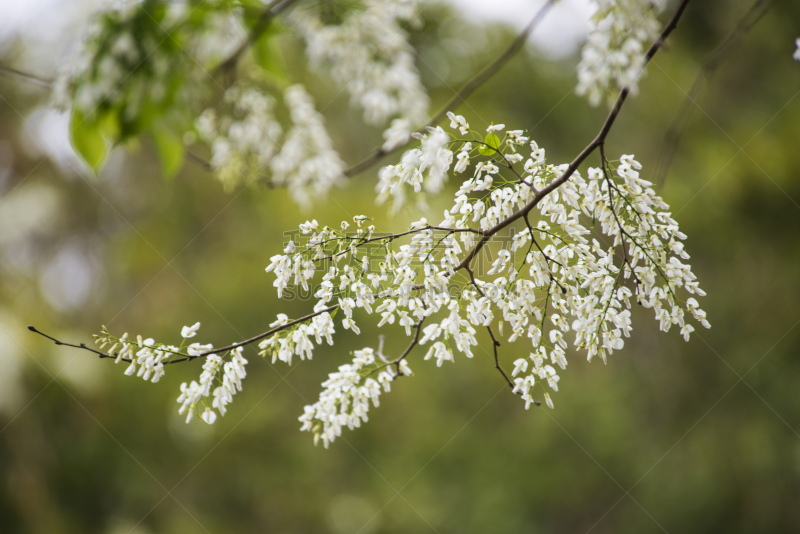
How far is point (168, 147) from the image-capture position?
5.41ft

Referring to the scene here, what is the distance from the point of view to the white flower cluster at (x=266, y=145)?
7.80ft

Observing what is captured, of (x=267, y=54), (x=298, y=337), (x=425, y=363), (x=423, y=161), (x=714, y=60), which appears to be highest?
(x=714, y=60)

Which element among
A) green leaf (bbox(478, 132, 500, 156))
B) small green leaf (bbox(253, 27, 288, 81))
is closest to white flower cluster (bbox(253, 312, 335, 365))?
green leaf (bbox(478, 132, 500, 156))

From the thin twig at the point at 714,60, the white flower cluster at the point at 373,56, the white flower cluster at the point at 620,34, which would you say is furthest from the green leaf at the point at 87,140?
the thin twig at the point at 714,60

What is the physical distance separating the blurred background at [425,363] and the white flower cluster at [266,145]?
2568mm

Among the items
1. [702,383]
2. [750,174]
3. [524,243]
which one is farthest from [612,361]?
[524,243]

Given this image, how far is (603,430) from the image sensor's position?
620cm

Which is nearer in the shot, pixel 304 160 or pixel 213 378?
pixel 213 378

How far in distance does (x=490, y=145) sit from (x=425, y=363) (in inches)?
227

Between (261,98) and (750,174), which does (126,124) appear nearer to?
(261,98)

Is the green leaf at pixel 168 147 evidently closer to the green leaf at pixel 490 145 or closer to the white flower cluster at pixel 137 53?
the white flower cluster at pixel 137 53

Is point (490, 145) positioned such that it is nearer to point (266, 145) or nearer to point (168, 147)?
point (168, 147)

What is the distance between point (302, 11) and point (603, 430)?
5.89 metres

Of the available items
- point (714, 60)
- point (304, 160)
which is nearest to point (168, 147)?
point (304, 160)
